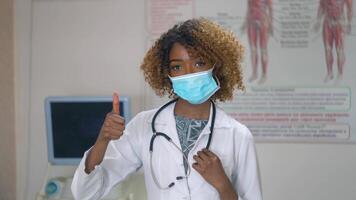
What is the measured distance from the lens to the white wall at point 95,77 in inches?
87.6

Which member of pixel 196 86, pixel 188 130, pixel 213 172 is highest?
pixel 196 86

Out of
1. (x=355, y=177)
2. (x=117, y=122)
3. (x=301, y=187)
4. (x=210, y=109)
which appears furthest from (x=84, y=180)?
(x=355, y=177)

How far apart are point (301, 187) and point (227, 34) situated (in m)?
1.33

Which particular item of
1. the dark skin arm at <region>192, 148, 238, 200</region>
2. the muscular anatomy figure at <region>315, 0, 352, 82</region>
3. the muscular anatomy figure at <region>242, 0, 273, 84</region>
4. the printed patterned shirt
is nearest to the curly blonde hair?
the printed patterned shirt

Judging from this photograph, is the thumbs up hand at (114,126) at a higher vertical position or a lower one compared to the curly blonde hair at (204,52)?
lower

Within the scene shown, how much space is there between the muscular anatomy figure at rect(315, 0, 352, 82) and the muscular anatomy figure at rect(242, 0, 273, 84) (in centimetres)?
26

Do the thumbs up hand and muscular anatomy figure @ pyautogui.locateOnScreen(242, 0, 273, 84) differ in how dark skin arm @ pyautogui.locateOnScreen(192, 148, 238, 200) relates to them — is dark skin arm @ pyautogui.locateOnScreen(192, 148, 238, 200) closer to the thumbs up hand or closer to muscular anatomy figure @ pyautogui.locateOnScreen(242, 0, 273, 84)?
the thumbs up hand

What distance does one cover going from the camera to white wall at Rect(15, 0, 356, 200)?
87.6 inches

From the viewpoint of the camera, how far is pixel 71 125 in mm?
1978

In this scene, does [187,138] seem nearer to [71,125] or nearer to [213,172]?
[213,172]

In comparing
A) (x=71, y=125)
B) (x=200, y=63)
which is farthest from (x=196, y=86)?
(x=71, y=125)

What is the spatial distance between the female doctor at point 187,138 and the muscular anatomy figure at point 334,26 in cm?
111

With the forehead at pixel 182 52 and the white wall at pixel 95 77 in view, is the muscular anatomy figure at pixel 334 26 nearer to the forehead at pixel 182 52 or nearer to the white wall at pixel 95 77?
the white wall at pixel 95 77

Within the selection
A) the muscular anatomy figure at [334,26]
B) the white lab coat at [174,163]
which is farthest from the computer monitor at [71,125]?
the muscular anatomy figure at [334,26]
